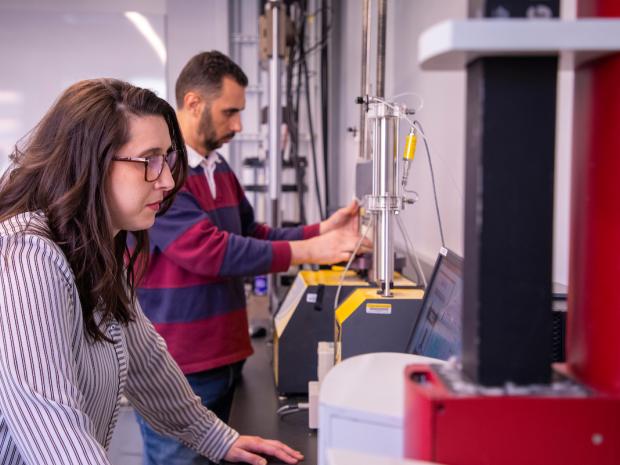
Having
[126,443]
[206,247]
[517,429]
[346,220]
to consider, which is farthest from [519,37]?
[126,443]

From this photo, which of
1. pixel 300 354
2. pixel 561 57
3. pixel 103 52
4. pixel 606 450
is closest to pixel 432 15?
pixel 300 354

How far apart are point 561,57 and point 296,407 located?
115 centimetres

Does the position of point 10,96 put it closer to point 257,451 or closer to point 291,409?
point 291,409

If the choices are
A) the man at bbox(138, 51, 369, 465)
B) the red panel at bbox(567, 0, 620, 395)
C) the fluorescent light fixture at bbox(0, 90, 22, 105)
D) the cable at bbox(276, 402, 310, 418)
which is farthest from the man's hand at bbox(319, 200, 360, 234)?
the fluorescent light fixture at bbox(0, 90, 22, 105)

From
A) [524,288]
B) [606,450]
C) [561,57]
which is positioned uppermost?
[561,57]

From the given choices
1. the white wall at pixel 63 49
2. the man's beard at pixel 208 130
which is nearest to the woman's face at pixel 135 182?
the man's beard at pixel 208 130

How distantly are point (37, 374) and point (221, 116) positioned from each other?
1.32 meters

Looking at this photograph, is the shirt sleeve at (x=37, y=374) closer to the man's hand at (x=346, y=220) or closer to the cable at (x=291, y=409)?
the cable at (x=291, y=409)

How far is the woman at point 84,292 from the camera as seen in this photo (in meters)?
0.91

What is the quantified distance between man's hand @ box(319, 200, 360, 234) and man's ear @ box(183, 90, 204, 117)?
1.73ft

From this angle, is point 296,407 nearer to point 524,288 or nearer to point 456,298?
point 456,298

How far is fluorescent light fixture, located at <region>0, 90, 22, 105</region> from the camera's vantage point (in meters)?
4.68

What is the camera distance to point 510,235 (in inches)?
21.3

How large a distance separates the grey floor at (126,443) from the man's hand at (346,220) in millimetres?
1616
